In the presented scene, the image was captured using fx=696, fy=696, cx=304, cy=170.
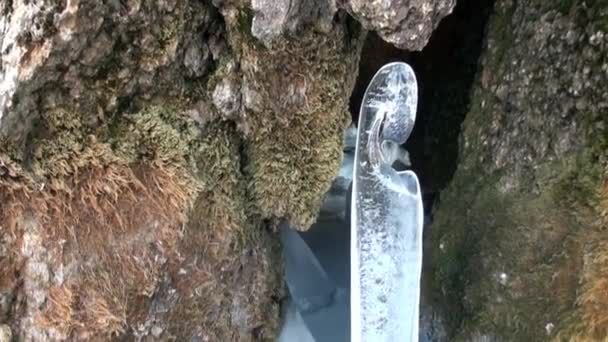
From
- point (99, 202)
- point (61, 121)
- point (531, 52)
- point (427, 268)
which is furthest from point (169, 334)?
point (531, 52)

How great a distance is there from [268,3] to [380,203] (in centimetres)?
37

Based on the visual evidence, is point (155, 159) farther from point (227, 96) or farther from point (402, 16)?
point (402, 16)

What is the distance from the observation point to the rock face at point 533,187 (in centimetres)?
111

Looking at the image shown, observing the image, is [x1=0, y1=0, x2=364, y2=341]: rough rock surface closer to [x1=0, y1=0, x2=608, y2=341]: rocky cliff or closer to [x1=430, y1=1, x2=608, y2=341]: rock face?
[x1=0, y1=0, x2=608, y2=341]: rocky cliff

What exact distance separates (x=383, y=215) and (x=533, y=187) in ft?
0.92

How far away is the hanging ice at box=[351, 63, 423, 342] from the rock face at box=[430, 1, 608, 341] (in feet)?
0.65

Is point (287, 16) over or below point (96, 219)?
over

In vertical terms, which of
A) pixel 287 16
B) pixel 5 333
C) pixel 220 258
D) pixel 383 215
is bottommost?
pixel 5 333

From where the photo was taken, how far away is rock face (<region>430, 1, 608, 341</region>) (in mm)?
1106

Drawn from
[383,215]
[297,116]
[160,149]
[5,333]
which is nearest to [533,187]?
[383,215]

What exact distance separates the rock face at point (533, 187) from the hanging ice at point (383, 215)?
0.20 m

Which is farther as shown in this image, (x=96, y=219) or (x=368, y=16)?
(x=96, y=219)

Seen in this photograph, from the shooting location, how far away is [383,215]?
1131mm

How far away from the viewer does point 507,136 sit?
4.12ft
